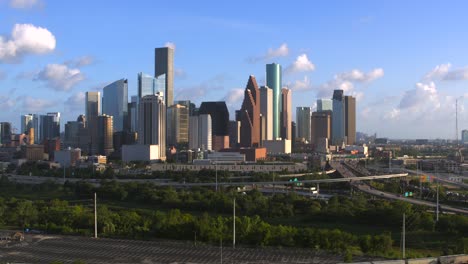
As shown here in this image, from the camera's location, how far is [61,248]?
1424cm

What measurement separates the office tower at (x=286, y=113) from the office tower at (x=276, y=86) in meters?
1.15

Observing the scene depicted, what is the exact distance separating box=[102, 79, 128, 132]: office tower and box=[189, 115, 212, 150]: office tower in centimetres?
3834

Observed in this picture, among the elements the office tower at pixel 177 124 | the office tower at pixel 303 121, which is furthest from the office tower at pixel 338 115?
the office tower at pixel 177 124

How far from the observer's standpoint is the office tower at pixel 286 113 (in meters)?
109

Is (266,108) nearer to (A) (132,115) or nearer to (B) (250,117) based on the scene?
(B) (250,117)

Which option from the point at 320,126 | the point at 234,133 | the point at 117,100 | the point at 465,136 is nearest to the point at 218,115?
the point at 234,133

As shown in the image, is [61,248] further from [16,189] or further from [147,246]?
[16,189]

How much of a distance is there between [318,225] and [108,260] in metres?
9.96

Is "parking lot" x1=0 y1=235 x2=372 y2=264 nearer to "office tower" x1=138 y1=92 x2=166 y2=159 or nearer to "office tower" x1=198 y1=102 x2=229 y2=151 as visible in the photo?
"office tower" x1=138 y1=92 x2=166 y2=159

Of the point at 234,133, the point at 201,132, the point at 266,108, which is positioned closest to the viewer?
the point at 201,132

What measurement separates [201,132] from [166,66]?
128ft

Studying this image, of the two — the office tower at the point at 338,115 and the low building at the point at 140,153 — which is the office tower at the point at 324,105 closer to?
the office tower at the point at 338,115

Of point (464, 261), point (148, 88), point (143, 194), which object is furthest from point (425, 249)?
point (148, 88)

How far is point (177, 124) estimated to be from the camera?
86375 millimetres
